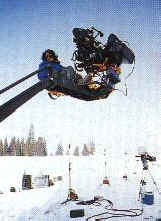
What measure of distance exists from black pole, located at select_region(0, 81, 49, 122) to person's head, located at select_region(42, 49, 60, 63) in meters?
1.41

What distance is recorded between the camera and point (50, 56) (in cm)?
594

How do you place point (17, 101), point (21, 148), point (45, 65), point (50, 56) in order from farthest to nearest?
point (21, 148) → point (50, 56) → point (45, 65) → point (17, 101)

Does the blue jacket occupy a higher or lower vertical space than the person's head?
lower

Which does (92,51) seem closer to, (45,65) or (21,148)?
(45,65)

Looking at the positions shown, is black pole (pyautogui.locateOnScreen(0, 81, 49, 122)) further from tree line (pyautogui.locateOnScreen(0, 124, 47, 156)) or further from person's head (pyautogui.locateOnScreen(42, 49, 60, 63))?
tree line (pyautogui.locateOnScreen(0, 124, 47, 156))

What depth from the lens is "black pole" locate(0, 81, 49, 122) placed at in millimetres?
3300

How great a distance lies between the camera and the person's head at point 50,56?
5.93 metres

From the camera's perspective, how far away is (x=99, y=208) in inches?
450

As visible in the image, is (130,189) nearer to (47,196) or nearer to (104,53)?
(47,196)

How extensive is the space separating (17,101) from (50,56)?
254 centimetres

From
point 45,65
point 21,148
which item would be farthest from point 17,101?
point 21,148

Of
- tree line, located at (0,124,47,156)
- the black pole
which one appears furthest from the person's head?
tree line, located at (0,124,47,156)

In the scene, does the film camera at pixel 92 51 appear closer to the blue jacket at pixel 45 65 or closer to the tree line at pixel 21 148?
the blue jacket at pixel 45 65

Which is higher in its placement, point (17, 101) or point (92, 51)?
point (92, 51)
